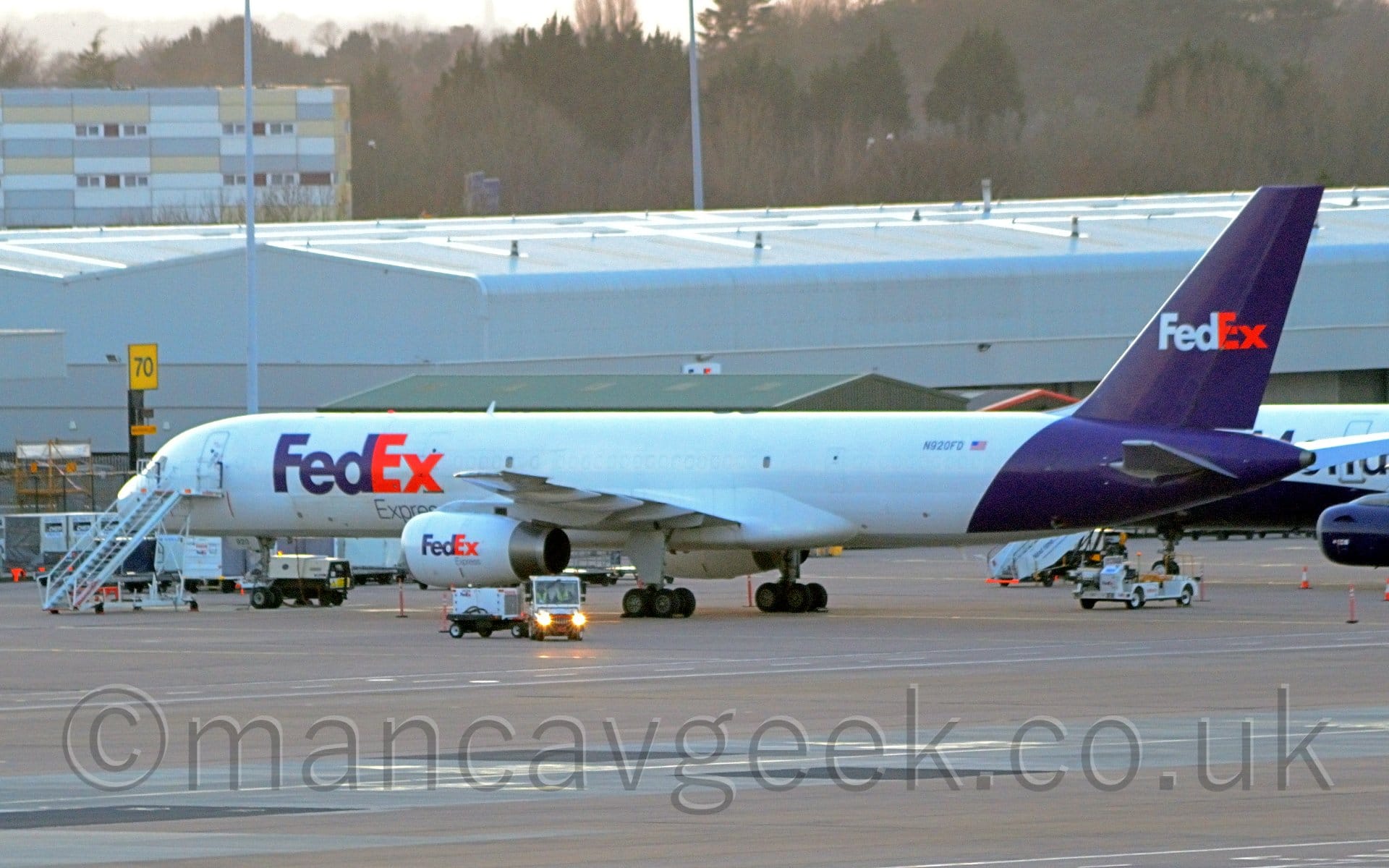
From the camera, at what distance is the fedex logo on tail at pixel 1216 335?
1640 inches

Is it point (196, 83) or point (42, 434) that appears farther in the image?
point (196, 83)

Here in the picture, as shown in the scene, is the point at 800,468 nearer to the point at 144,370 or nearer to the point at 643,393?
the point at 643,393

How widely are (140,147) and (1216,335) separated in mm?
137022

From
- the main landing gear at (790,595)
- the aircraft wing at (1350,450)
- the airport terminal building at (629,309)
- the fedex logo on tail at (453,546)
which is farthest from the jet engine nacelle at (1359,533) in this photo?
the airport terminal building at (629,309)

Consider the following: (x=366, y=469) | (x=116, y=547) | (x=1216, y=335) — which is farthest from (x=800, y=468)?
(x=116, y=547)

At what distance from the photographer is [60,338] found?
6525 cm

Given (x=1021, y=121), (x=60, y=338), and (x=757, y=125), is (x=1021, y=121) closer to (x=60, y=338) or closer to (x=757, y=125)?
(x=757, y=125)

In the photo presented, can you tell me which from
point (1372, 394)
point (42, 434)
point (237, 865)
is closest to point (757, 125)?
point (1372, 394)

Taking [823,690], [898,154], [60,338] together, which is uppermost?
[898,154]

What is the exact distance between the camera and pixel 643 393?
6650 cm

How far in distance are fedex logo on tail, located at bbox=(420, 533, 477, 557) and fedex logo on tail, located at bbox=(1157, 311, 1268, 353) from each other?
41.8 feet

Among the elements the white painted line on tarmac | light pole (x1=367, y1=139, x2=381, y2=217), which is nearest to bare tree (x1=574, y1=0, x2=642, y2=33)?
light pole (x1=367, y1=139, x2=381, y2=217)

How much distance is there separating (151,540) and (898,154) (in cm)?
7845

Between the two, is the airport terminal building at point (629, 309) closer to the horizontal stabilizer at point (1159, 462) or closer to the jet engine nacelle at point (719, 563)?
the jet engine nacelle at point (719, 563)
